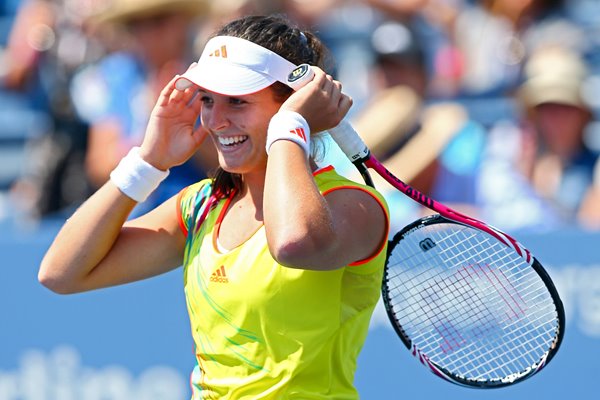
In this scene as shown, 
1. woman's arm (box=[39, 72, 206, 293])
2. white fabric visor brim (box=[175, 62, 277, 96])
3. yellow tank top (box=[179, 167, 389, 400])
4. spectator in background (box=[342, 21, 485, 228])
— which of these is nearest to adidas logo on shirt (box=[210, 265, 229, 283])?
yellow tank top (box=[179, 167, 389, 400])

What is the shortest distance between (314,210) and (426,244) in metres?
0.59

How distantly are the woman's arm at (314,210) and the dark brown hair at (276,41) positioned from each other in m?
0.14

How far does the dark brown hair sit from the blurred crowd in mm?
1813

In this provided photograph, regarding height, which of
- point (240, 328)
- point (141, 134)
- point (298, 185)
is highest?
point (298, 185)

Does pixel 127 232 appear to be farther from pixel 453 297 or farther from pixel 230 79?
pixel 453 297

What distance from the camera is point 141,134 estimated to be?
5.96 meters

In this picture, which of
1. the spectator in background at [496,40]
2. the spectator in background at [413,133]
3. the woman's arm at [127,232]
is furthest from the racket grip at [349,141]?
the spectator in background at [496,40]

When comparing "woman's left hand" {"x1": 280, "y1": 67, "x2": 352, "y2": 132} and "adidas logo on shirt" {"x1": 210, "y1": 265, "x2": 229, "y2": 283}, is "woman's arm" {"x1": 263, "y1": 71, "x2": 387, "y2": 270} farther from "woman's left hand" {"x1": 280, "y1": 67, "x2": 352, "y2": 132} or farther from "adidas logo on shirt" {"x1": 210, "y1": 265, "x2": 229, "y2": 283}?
"adidas logo on shirt" {"x1": 210, "y1": 265, "x2": 229, "y2": 283}

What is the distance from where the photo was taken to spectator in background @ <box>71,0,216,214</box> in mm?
5973

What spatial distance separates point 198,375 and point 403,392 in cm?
228

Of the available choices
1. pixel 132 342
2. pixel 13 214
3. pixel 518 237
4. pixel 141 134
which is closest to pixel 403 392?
pixel 518 237

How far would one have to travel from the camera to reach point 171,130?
3.20 meters

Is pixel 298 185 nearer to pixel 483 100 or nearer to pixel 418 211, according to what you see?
pixel 418 211

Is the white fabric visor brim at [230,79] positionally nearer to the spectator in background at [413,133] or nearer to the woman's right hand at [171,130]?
the woman's right hand at [171,130]
